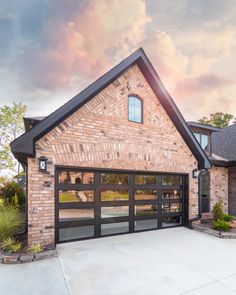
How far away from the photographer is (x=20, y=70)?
1126cm

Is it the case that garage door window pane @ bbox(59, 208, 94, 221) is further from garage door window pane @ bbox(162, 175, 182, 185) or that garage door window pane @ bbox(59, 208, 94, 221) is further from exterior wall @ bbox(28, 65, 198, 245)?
garage door window pane @ bbox(162, 175, 182, 185)

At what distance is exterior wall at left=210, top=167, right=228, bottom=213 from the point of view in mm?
12781

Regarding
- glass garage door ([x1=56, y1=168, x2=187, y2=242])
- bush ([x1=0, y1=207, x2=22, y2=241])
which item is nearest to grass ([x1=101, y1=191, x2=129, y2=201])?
glass garage door ([x1=56, y1=168, x2=187, y2=242])

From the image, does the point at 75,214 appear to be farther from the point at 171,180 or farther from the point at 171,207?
the point at 171,180

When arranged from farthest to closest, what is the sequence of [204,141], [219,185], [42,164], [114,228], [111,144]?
[219,185]
[204,141]
[114,228]
[111,144]
[42,164]

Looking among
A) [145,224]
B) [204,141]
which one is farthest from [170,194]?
[204,141]

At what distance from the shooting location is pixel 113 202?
25.5ft

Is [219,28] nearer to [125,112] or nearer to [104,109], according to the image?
[125,112]

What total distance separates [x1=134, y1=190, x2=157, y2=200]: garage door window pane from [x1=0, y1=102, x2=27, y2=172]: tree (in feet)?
64.4

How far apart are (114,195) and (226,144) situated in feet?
39.6

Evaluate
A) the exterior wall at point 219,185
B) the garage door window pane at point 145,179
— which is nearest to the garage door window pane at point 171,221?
the garage door window pane at point 145,179

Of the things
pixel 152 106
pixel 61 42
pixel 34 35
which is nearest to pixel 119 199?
pixel 152 106

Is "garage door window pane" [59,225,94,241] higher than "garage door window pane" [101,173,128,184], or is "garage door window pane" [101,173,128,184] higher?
"garage door window pane" [101,173,128,184]

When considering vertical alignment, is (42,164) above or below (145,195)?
above
